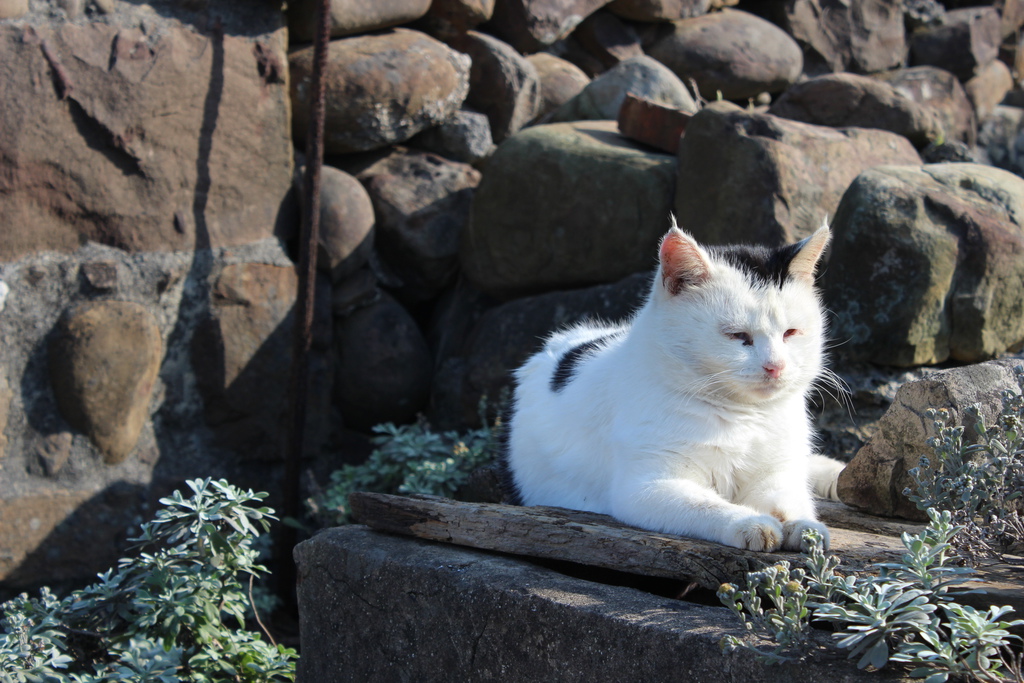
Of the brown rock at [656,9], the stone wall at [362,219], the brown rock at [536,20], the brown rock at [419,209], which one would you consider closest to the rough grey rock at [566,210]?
the stone wall at [362,219]

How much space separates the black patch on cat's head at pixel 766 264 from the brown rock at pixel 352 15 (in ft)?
7.90

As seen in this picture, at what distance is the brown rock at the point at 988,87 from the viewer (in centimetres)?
559

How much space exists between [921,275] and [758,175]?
74 cm

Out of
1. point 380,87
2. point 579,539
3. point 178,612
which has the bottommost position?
point 178,612

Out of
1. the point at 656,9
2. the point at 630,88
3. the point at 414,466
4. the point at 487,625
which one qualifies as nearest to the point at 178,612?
the point at 414,466

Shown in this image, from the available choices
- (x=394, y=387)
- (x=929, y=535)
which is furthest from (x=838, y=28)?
(x=929, y=535)

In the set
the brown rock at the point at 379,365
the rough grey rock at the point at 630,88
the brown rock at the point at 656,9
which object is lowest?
the brown rock at the point at 379,365

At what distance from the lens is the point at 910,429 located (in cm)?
229

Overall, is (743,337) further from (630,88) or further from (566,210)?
(630,88)

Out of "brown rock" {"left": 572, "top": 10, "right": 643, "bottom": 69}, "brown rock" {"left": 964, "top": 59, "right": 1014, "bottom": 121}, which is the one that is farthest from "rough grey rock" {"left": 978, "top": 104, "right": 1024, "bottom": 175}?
"brown rock" {"left": 572, "top": 10, "right": 643, "bottom": 69}

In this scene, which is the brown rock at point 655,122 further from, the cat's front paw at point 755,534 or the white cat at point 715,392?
the cat's front paw at point 755,534

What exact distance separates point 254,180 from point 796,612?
10.1ft

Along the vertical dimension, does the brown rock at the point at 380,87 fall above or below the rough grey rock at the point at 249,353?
above

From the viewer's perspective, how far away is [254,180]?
12.4ft
